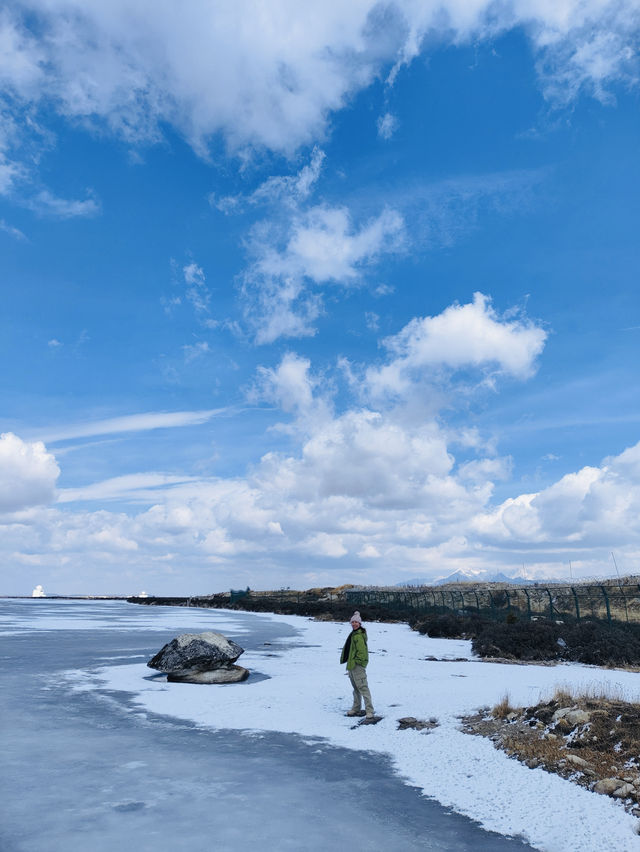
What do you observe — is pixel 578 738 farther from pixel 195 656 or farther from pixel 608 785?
pixel 195 656

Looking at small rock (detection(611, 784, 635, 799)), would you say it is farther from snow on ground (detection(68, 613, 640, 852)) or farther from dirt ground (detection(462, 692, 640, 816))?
snow on ground (detection(68, 613, 640, 852))

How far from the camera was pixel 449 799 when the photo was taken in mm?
7922

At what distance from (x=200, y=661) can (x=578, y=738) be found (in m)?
10.5

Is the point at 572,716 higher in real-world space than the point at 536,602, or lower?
lower

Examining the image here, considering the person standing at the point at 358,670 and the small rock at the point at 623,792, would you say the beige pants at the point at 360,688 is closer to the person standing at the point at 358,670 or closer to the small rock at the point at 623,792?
the person standing at the point at 358,670

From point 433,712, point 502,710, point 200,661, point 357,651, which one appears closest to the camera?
point 502,710

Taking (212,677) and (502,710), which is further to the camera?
(212,677)

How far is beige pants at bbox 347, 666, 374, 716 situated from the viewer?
40.7 feet

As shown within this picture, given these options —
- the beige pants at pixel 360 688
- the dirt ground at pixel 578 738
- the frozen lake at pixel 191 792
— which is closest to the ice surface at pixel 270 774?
the frozen lake at pixel 191 792

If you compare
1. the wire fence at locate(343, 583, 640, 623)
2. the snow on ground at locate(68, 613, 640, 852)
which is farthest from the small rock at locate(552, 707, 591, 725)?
the wire fence at locate(343, 583, 640, 623)

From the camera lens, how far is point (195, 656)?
17.4 metres

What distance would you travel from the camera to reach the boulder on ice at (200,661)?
667 inches

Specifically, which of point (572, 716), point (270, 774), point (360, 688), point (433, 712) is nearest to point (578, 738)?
point (572, 716)

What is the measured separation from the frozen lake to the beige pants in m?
1.85
